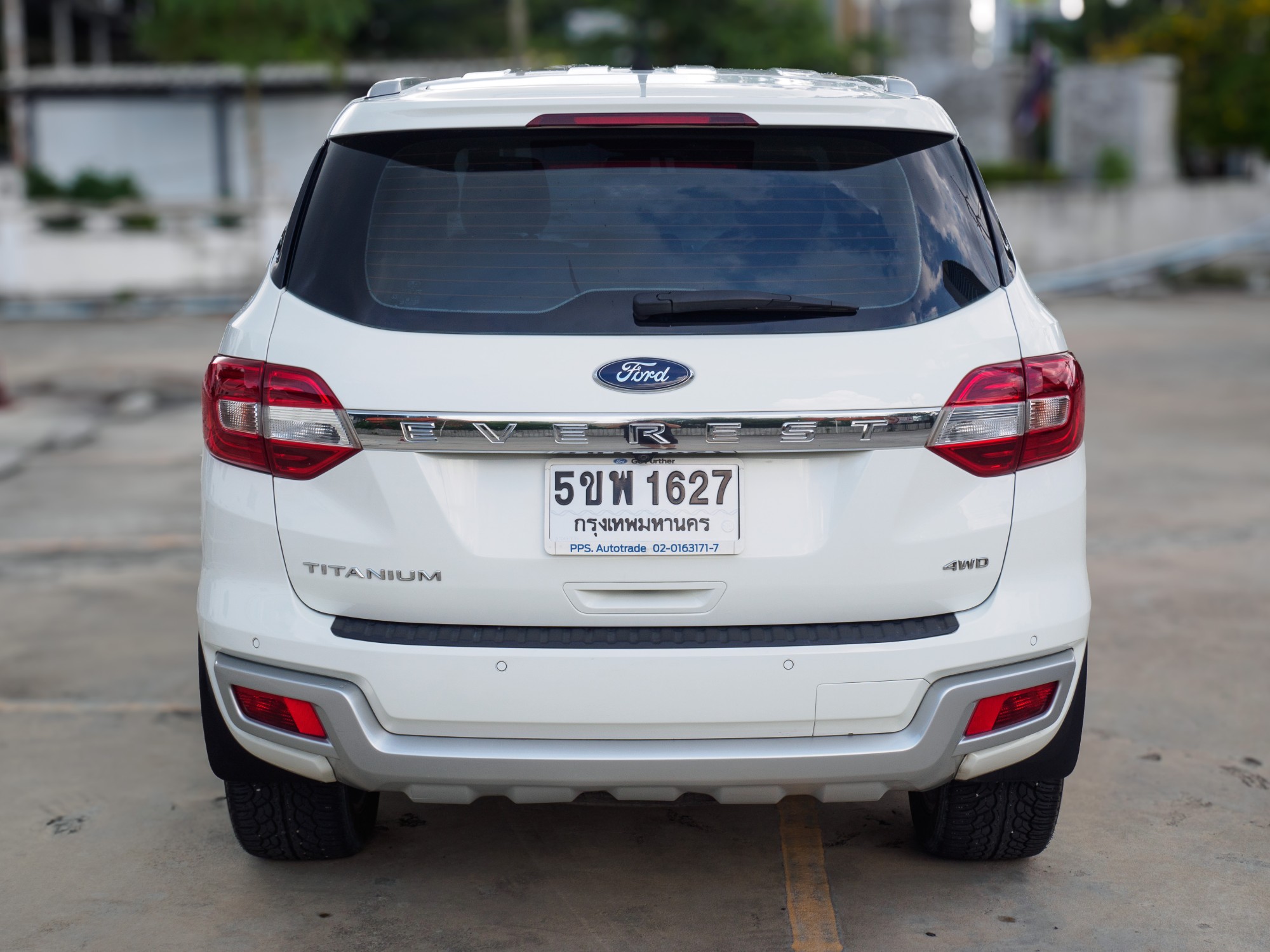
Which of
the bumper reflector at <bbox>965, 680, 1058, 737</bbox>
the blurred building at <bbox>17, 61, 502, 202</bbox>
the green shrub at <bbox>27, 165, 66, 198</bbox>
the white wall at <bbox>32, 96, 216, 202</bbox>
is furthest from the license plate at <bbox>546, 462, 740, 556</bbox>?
the white wall at <bbox>32, 96, 216, 202</bbox>

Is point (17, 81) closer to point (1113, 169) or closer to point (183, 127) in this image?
point (183, 127)

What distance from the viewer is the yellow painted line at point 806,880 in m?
3.25

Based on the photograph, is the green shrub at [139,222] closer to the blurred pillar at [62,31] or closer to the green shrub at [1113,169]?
the blurred pillar at [62,31]

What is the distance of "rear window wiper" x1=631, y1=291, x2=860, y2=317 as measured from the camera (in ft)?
9.35

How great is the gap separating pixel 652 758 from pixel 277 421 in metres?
1.01

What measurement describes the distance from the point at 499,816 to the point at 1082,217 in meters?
24.6

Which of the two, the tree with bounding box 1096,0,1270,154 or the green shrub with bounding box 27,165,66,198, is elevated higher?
the tree with bounding box 1096,0,1270,154

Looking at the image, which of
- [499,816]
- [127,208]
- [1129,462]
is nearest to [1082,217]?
[127,208]

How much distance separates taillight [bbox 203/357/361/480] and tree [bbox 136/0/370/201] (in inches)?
977

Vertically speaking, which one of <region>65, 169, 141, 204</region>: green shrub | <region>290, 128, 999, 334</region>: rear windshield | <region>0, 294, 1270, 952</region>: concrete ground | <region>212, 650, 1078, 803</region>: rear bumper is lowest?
<region>0, 294, 1270, 952</region>: concrete ground

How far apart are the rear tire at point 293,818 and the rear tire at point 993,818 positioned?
1.43 meters

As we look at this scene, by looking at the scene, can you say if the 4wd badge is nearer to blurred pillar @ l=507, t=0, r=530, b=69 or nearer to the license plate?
the license plate

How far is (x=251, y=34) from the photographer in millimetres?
27969

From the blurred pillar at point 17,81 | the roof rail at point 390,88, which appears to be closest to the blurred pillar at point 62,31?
the blurred pillar at point 17,81
